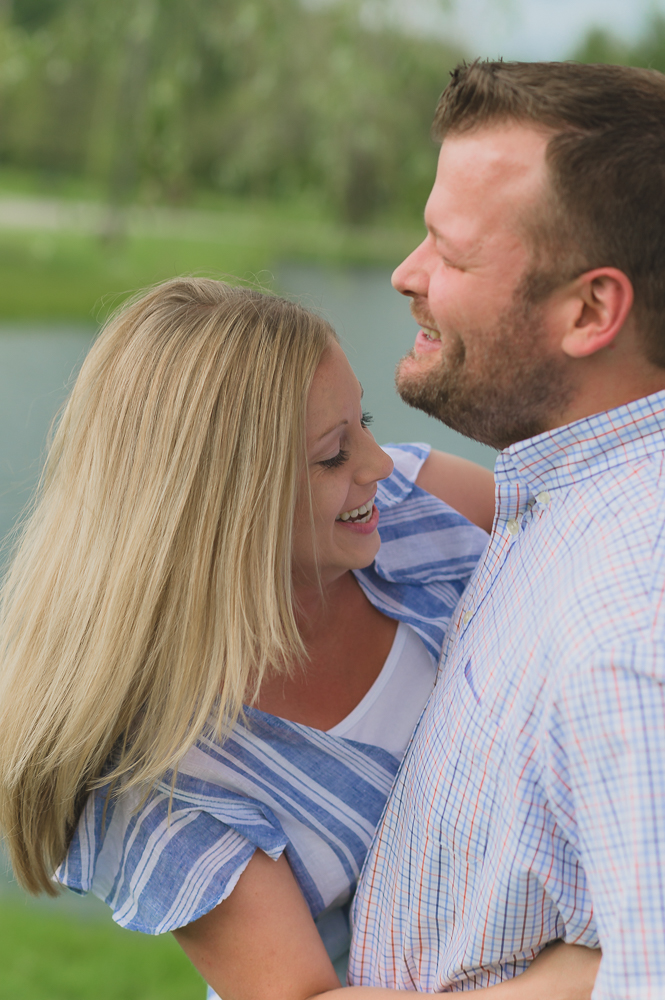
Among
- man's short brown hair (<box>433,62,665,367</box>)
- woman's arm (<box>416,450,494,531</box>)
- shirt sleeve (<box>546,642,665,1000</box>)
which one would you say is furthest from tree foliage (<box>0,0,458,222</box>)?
shirt sleeve (<box>546,642,665,1000</box>)

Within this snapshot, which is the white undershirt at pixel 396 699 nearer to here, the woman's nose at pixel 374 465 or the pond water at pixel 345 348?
the woman's nose at pixel 374 465

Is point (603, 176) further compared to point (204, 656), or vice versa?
point (204, 656)

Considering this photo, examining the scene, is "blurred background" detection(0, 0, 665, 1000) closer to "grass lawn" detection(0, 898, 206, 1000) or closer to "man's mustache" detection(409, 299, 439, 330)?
"grass lawn" detection(0, 898, 206, 1000)

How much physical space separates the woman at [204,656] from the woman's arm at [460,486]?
0.31 metres

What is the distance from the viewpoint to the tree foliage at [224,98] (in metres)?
2.57

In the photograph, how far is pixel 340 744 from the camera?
129 cm

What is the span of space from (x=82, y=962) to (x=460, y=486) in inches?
72.1

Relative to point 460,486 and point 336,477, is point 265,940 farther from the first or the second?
point 460,486

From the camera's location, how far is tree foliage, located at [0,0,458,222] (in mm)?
2574

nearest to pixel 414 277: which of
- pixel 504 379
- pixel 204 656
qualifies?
pixel 504 379

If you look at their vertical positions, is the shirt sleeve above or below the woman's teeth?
below

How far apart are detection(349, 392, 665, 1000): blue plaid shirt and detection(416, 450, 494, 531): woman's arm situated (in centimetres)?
37

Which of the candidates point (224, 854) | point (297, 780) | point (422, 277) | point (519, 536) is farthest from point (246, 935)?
point (422, 277)

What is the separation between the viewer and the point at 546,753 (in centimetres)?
86
